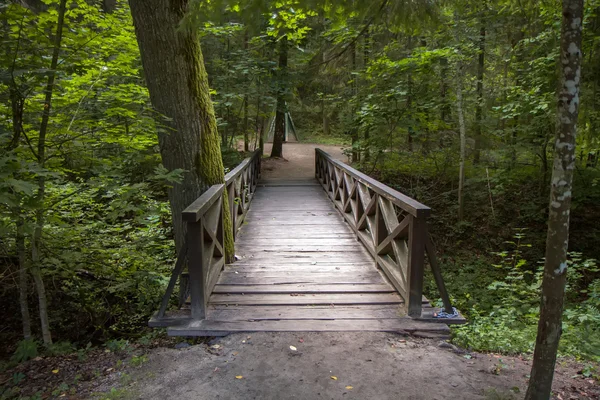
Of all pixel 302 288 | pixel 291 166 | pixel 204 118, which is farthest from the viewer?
pixel 291 166

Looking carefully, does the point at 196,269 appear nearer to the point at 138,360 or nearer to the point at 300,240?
the point at 138,360

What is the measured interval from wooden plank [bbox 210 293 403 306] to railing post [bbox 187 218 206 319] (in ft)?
1.32

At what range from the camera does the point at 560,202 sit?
2.10 meters

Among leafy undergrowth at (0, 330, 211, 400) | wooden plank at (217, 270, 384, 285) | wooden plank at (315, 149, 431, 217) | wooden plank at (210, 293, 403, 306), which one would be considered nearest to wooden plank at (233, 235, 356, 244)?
wooden plank at (315, 149, 431, 217)

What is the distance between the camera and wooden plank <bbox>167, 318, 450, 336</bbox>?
322cm

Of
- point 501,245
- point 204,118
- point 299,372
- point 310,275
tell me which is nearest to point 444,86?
point 501,245

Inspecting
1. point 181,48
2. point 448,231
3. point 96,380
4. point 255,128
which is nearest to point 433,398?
point 96,380

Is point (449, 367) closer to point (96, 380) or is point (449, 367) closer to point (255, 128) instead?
point (96, 380)

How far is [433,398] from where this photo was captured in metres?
2.45

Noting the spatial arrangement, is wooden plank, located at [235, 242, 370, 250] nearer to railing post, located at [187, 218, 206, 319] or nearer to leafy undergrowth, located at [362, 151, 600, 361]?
leafy undergrowth, located at [362, 151, 600, 361]

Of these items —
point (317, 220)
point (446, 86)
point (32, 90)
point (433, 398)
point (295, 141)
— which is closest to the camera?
point (433, 398)

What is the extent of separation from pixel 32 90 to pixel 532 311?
19.4 feet

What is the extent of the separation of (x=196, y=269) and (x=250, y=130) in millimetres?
12188

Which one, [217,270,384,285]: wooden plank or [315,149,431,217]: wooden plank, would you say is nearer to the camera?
[315,149,431,217]: wooden plank
